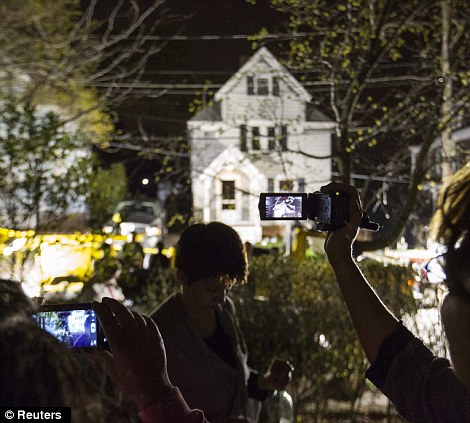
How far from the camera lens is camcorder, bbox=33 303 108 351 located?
195 centimetres

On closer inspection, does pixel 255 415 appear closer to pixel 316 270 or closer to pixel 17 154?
pixel 316 270

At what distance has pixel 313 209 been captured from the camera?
2465mm

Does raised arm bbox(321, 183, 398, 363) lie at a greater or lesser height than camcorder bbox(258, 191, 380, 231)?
→ lesser

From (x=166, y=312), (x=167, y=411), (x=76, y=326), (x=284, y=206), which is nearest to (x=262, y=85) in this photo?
(x=166, y=312)

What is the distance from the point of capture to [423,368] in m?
2.03

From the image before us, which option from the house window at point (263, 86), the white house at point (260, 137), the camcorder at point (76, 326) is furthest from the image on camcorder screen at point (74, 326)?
the house window at point (263, 86)

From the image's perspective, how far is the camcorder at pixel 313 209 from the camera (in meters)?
2.29

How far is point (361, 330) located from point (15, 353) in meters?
1.29

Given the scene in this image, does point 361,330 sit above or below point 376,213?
below

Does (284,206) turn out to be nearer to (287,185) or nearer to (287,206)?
(287,206)

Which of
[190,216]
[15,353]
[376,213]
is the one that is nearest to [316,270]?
[376,213]

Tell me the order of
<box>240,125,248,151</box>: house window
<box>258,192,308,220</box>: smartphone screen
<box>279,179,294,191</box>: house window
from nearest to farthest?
<box>258,192,308,220</box>: smartphone screen → <box>279,179,294,191</box>: house window → <box>240,125,248,151</box>: house window

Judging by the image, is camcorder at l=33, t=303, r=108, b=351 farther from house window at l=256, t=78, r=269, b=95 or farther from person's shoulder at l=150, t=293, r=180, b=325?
house window at l=256, t=78, r=269, b=95

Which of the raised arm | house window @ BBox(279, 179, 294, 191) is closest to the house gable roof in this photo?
house window @ BBox(279, 179, 294, 191)
